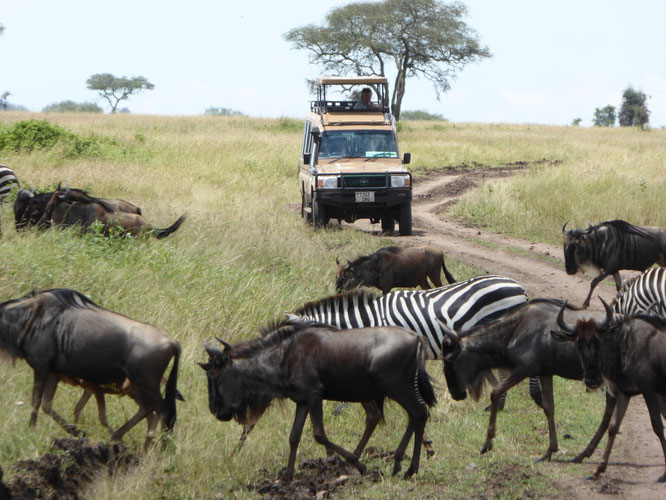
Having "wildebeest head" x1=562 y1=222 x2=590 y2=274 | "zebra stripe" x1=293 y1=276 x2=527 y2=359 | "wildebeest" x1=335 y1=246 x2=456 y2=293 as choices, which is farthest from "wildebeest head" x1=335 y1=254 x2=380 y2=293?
"wildebeest head" x1=562 y1=222 x2=590 y2=274

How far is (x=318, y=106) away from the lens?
18625 millimetres

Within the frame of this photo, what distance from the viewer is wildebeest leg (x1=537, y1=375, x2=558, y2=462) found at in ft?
19.7

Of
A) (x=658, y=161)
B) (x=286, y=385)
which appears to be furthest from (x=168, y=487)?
(x=658, y=161)

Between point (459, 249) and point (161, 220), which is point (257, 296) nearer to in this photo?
point (161, 220)

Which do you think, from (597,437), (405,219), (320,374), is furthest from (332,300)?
(405,219)

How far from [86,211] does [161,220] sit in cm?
245

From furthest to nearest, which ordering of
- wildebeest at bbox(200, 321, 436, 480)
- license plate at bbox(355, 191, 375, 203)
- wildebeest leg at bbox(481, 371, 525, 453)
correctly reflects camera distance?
1. license plate at bbox(355, 191, 375, 203)
2. wildebeest leg at bbox(481, 371, 525, 453)
3. wildebeest at bbox(200, 321, 436, 480)

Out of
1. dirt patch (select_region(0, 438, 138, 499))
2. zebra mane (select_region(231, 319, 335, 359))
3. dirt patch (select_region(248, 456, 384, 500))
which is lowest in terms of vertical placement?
dirt patch (select_region(248, 456, 384, 500))

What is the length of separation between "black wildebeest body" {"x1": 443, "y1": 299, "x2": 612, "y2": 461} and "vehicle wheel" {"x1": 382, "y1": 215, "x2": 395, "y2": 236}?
34.6 feet

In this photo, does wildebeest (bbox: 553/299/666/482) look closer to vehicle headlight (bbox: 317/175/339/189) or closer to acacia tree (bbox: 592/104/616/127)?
vehicle headlight (bbox: 317/175/339/189)

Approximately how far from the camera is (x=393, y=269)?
9.84 meters

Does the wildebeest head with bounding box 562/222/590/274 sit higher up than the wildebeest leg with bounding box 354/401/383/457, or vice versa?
the wildebeest head with bounding box 562/222/590/274

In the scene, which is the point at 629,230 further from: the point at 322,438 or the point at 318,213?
the point at 322,438

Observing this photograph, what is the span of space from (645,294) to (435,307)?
8.16 ft
